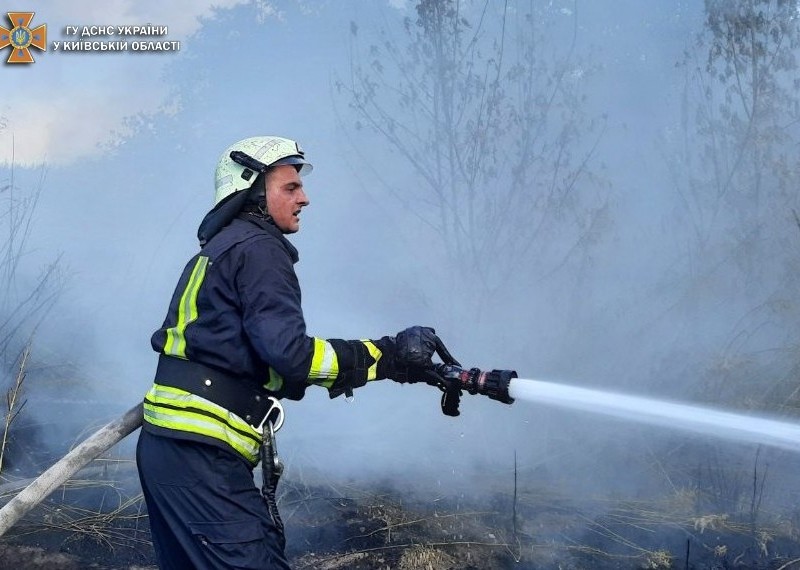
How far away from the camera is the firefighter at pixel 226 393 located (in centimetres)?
246

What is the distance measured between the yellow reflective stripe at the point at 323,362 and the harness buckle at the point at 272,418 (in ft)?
0.57

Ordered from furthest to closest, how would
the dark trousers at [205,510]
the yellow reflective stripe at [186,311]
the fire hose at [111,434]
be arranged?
the fire hose at [111,434], the yellow reflective stripe at [186,311], the dark trousers at [205,510]

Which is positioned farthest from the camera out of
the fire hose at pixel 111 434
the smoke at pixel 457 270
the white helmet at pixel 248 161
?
the smoke at pixel 457 270

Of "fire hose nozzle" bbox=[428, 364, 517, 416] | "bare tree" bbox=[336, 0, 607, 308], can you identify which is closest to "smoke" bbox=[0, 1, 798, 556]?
"bare tree" bbox=[336, 0, 607, 308]

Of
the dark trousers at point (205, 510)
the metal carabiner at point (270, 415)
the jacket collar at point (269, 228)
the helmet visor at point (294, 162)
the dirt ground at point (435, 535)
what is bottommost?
the dirt ground at point (435, 535)

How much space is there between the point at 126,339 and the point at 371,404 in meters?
2.91

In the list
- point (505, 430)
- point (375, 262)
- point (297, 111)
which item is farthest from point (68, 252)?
point (505, 430)

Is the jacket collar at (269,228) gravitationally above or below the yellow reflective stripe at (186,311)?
above

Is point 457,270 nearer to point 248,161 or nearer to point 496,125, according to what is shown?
point 496,125

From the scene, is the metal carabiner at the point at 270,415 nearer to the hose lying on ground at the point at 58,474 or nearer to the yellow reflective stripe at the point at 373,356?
the yellow reflective stripe at the point at 373,356

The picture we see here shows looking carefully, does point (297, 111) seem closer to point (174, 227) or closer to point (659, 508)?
point (174, 227)

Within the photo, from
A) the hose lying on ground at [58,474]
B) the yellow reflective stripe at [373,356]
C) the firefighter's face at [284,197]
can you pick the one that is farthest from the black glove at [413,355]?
the hose lying on ground at [58,474]

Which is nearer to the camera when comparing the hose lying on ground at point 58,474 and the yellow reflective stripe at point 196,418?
the yellow reflective stripe at point 196,418

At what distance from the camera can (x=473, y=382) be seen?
3.03 meters
